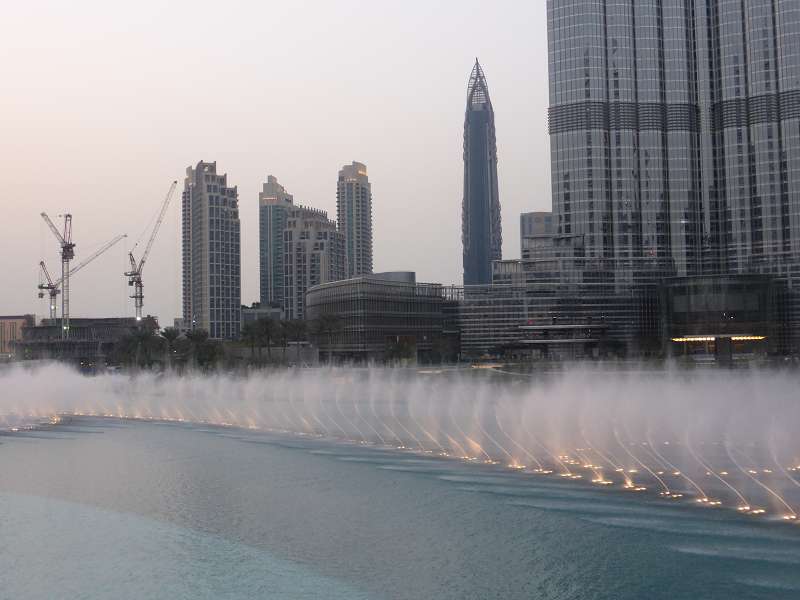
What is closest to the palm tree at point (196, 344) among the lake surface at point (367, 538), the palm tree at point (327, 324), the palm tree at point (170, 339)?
the palm tree at point (170, 339)

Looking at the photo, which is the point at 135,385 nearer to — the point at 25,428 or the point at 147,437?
the point at 25,428

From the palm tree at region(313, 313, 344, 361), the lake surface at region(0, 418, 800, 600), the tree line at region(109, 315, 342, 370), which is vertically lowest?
the lake surface at region(0, 418, 800, 600)

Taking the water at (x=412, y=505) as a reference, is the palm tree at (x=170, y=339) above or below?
above

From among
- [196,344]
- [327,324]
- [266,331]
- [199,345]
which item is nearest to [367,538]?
[199,345]

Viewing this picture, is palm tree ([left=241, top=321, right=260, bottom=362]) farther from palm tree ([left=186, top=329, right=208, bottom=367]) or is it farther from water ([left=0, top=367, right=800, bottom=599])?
water ([left=0, top=367, right=800, bottom=599])

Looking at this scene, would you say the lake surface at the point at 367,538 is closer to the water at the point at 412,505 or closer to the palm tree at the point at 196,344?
the water at the point at 412,505

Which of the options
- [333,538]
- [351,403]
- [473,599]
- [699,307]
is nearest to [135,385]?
[351,403]

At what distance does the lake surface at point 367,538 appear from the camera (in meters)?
25.1

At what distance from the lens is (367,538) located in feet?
98.3

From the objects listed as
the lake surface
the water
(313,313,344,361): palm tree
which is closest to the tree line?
(313,313,344,361): palm tree

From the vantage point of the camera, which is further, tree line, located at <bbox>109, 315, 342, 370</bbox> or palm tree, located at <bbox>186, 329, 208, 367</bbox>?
tree line, located at <bbox>109, 315, 342, 370</bbox>

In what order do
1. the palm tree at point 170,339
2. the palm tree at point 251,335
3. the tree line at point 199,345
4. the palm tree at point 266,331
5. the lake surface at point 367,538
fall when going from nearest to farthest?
the lake surface at point 367,538 → the tree line at point 199,345 → the palm tree at point 170,339 → the palm tree at point 266,331 → the palm tree at point 251,335

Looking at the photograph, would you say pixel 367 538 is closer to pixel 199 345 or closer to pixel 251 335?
pixel 199 345

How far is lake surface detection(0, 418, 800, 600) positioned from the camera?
25.1m
